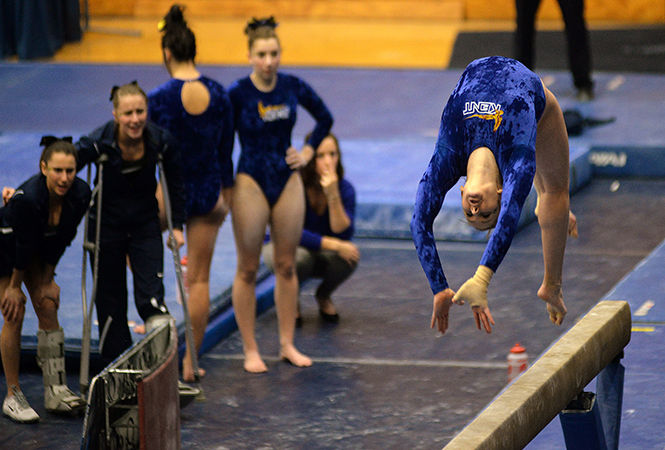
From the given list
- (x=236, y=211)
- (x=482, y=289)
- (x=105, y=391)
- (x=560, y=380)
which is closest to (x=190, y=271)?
(x=236, y=211)

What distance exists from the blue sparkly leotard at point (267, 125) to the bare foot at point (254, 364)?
0.89 metres

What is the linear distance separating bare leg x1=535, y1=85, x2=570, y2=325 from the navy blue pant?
6.97 feet

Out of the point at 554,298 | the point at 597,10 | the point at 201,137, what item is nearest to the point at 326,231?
the point at 201,137

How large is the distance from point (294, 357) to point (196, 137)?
142cm

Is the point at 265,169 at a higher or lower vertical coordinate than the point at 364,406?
higher

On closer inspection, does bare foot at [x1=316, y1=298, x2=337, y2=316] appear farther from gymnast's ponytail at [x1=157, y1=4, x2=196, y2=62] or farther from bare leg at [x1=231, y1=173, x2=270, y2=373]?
gymnast's ponytail at [x1=157, y1=4, x2=196, y2=62]

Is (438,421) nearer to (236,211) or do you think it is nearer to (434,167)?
(236,211)

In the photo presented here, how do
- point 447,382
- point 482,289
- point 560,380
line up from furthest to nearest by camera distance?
point 447,382, point 560,380, point 482,289

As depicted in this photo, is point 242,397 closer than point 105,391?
No

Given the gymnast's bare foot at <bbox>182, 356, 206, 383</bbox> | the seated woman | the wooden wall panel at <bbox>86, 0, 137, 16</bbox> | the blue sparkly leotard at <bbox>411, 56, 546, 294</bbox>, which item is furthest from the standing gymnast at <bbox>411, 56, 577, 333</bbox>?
the wooden wall panel at <bbox>86, 0, 137, 16</bbox>

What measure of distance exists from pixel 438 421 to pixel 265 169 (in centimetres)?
151

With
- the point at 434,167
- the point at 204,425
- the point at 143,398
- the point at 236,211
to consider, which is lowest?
the point at 204,425

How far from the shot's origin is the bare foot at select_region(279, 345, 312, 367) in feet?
21.3

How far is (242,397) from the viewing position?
242 inches
